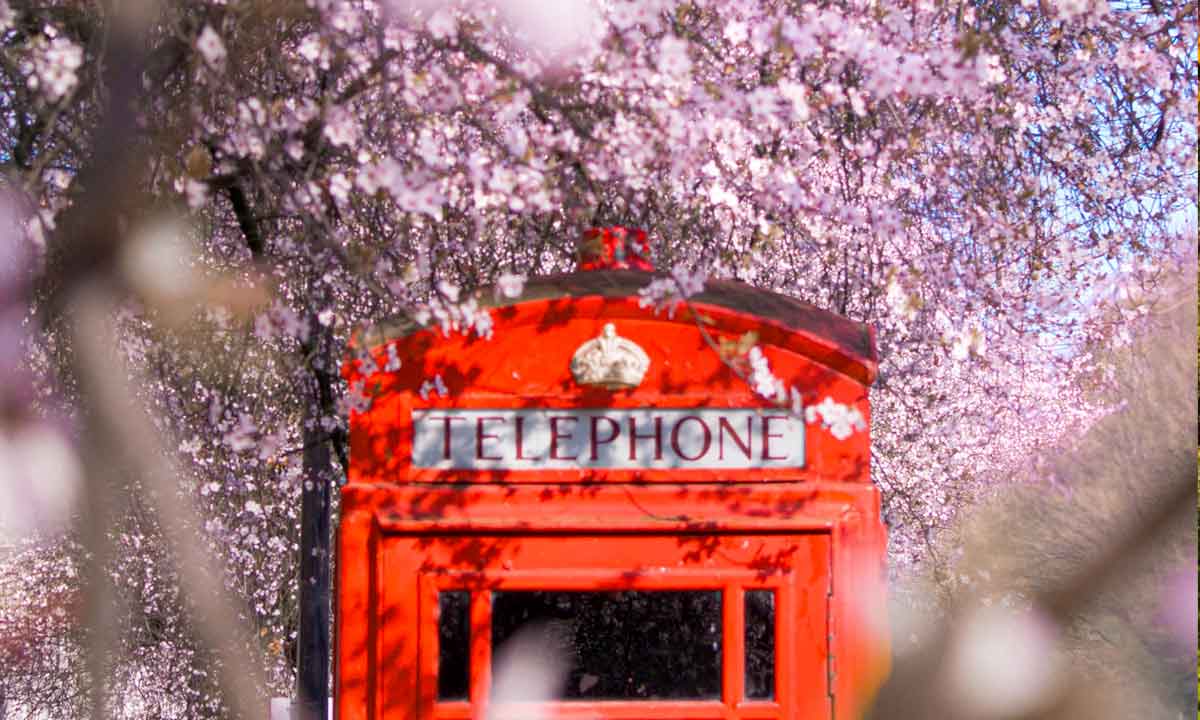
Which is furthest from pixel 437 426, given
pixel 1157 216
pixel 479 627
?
pixel 1157 216

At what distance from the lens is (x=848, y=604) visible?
2.97 metres

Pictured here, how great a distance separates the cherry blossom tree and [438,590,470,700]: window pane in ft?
1.72

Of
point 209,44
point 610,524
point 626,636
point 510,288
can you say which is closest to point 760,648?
point 626,636

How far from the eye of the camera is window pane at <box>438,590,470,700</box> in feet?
9.77

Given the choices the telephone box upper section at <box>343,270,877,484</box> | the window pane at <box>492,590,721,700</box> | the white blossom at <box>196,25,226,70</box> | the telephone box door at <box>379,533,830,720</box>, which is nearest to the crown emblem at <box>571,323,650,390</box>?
the telephone box upper section at <box>343,270,877,484</box>

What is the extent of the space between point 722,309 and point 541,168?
76 centimetres

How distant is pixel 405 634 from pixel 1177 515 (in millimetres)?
2176

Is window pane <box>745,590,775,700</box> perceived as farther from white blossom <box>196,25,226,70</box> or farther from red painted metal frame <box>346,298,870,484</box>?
white blossom <box>196,25,226,70</box>

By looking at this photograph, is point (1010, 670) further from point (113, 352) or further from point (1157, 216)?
point (1157, 216)

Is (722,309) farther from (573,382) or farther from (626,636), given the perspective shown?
(626,636)

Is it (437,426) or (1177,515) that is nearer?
(1177,515)

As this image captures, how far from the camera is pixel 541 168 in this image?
358cm

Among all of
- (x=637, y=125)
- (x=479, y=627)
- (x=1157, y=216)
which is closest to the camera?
(x=479, y=627)

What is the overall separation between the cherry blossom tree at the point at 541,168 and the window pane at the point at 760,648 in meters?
0.50
